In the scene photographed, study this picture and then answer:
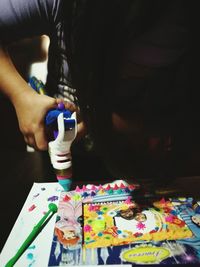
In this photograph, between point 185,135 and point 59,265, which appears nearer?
point 59,265

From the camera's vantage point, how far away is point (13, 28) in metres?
0.55

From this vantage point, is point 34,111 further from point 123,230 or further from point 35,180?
point 123,230

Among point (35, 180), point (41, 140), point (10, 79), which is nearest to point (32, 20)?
point (10, 79)

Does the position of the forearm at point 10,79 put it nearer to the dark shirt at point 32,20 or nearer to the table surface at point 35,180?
the dark shirt at point 32,20

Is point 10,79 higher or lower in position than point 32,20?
lower

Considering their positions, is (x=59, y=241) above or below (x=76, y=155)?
below

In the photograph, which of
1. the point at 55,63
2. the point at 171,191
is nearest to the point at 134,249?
the point at 171,191

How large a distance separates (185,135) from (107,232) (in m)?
0.22

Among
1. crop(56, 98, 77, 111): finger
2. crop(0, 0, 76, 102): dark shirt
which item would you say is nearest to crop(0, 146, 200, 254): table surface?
crop(56, 98, 77, 111): finger

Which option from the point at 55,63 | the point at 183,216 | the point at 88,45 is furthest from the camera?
the point at 55,63

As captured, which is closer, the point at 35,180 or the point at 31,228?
the point at 31,228

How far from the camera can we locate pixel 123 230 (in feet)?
1.53

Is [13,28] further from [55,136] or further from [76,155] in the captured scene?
[76,155]

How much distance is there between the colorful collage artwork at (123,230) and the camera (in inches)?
16.4
